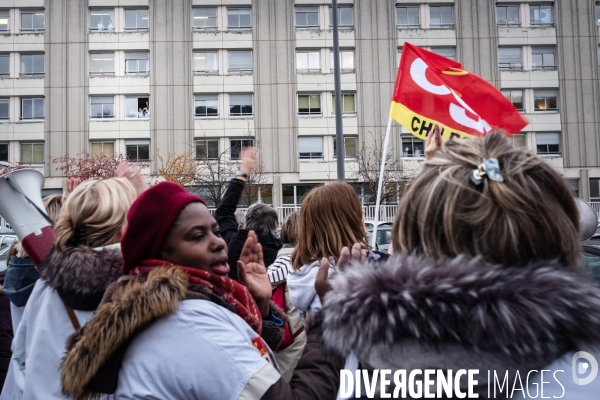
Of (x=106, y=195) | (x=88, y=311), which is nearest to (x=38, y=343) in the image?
(x=88, y=311)

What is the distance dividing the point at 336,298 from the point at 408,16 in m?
35.2

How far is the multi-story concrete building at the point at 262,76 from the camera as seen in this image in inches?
1294

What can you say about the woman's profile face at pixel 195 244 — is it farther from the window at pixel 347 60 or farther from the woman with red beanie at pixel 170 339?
the window at pixel 347 60

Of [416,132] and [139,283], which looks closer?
[139,283]

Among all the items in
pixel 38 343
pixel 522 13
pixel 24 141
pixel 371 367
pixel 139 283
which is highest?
pixel 522 13

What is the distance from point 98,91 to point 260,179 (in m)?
11.0

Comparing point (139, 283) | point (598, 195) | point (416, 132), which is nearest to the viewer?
point (139, 283)

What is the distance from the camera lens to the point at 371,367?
4.24 ft

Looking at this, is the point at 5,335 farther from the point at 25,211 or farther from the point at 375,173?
the point at 375,173

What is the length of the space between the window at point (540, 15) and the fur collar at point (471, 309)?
37.3m

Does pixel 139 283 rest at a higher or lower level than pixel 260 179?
lower

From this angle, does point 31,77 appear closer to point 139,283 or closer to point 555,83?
point 555,83

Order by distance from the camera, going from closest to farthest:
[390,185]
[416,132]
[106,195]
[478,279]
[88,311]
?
[478,279]
[88,311]
[106,195]
[416,132]
[390,185]

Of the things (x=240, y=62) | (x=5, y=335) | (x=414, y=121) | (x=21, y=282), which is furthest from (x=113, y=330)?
(x=240, y=62)
